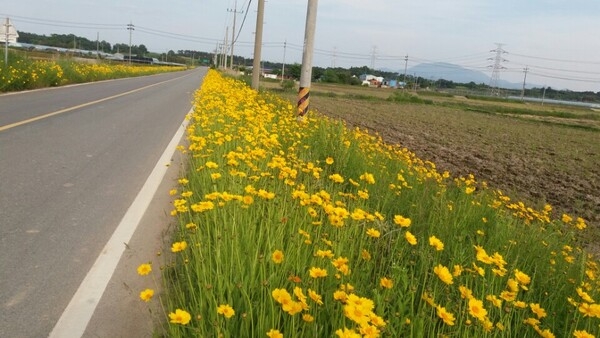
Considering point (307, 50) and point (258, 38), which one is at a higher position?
point (258, 38)

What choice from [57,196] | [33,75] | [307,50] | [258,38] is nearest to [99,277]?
[57,196]

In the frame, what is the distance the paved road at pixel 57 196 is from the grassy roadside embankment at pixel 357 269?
2.47 feet

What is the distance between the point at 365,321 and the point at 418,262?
1706 millimetres

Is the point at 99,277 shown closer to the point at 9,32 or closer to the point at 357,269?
the point at 357,269

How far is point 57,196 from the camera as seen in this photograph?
4.89 meters

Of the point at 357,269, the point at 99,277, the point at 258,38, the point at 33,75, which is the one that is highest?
the point at 258,38

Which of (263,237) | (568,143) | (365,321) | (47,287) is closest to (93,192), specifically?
(47,287)

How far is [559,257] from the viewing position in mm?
3689

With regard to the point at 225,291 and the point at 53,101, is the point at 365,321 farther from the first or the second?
the point at 53,101

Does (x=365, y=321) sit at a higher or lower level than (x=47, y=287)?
higher

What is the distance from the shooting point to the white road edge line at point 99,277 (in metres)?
2.64

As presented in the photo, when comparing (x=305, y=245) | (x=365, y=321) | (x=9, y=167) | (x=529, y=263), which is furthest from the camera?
(x=9, y=167)

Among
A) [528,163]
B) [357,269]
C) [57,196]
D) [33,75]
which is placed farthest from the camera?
[33,75]

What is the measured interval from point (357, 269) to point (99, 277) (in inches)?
69.4
